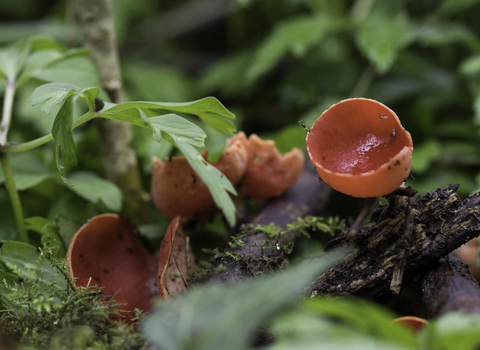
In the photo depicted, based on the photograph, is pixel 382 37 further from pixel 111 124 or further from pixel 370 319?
pixel 370 319

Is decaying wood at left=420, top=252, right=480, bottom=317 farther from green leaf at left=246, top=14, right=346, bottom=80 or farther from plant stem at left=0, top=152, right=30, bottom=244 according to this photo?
green leaf at left=246, top=14, right=346, bottom=80

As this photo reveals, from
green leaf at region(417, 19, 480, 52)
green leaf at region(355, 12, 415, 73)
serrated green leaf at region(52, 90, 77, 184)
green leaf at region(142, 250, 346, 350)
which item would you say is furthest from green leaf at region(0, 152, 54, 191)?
green leaf at region(417, 19, 480, 52)

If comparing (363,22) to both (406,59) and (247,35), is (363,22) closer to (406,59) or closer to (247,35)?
(406,59)

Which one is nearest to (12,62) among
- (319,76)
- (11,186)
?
(11,186)

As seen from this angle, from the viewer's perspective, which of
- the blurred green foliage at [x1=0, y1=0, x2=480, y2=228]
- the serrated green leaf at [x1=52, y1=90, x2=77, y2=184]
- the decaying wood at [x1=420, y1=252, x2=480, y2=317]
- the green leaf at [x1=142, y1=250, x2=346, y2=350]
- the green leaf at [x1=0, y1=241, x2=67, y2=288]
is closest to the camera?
the green leaf at [x1=142, y1=250, x2=346, y2=350]

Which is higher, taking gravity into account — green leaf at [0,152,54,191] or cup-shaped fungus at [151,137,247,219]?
green leaf at [0,152,54,191]

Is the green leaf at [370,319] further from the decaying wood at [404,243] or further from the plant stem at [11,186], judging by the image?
the plant stem at [11,186]
